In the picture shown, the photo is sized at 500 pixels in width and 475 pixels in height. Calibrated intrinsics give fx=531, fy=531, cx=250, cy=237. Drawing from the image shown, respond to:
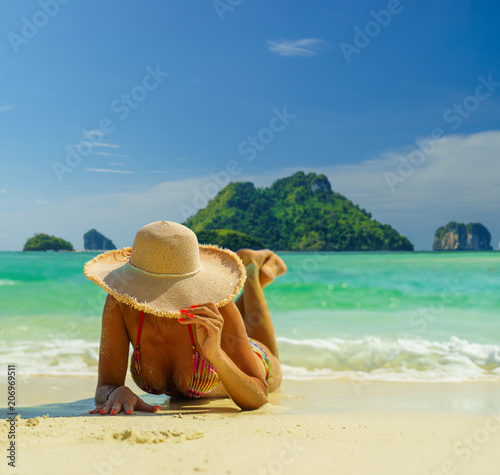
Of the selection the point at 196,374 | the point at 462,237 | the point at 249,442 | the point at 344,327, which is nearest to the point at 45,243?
the point at 344,327

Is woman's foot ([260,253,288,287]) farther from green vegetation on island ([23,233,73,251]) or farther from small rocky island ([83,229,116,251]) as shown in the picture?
small rocky island ([83,229,116,251])

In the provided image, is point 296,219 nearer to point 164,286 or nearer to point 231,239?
point 231,239

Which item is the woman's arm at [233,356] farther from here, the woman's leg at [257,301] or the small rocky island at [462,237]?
the small rocky island at [462,237]

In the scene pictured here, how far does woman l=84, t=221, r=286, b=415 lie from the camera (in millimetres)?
2592

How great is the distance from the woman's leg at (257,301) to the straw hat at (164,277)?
1414 millimetres

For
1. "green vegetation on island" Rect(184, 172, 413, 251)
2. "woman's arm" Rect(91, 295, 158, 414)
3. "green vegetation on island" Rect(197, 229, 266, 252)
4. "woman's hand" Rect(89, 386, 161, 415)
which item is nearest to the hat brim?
"woman's arm" Rect(91, 295, 158, 414)

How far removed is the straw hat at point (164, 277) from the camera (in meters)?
2.59

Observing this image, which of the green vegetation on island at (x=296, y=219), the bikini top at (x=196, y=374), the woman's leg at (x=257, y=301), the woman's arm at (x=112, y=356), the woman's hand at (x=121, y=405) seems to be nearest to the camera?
the woman's hand at (x=121, y=405)

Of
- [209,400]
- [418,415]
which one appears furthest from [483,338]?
[209,400]

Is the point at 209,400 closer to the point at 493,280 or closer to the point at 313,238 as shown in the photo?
the point at 493,280

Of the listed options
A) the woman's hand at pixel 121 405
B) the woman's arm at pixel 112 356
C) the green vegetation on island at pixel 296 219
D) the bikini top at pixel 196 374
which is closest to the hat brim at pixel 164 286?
the woman's arm at pixel 112 356

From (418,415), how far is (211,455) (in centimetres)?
183

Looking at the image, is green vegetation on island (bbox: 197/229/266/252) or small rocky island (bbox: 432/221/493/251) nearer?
green vegetation on island (bbox: 197/229/266/252)

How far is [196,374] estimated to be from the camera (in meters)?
3.11
